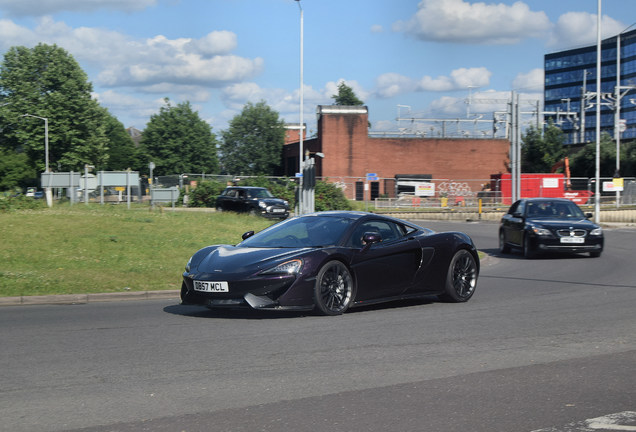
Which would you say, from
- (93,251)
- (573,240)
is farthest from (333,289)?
(573,240)

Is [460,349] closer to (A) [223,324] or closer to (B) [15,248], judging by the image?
(A) [223,324]

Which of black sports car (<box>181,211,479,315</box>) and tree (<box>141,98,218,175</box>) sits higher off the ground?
tree (<box>141,98,218,175</box>)

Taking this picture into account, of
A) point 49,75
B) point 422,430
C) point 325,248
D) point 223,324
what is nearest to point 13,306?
point 223,324

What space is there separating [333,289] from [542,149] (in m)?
71.7

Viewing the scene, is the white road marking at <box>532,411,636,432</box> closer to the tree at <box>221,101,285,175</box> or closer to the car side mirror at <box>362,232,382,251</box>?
the car side mirror at <box>362,232,382,251</box>

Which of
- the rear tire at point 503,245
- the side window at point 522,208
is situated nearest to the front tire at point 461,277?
the side window at point 522,208

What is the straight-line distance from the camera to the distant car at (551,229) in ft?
59.5

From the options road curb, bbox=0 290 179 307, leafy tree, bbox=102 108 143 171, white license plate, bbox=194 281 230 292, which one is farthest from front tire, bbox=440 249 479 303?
leafy tree, bbox=102 108 143 171

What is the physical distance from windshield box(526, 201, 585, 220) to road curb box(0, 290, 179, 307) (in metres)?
11.5

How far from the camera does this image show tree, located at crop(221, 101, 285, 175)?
88.5 meters

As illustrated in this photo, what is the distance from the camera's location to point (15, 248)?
13.9 meters

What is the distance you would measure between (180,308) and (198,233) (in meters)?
8.54

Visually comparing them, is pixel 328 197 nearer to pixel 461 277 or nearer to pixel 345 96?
pixel 461 277

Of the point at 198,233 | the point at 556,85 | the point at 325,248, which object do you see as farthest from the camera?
the point at 556,85
